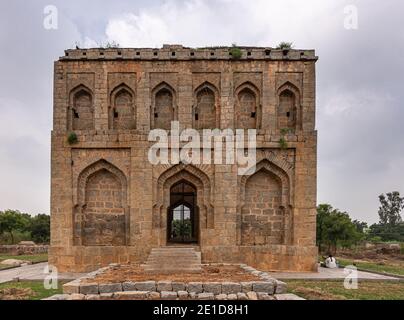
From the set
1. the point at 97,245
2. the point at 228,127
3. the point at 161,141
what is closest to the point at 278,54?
the point at 228,127

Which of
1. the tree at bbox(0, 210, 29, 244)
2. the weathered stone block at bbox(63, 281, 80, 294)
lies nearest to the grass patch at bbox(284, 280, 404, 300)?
the weathered stone block at bbox(63, 281, 80, 294)

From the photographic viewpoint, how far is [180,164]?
15852 mm

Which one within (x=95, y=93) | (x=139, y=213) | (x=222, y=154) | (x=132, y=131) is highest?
(x=95, y=93)

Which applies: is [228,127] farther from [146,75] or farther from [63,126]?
[63,126]

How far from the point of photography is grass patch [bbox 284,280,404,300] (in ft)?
32.9

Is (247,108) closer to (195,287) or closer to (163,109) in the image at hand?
(163,109)

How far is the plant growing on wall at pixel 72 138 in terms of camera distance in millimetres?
15719

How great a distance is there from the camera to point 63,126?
16078 mm

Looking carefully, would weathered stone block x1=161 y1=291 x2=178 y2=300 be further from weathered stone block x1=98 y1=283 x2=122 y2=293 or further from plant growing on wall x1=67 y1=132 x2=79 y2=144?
plant growing on wall x1=67 y1=132 x2=79 y2=144

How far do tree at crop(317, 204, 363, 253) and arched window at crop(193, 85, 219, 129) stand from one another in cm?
1291

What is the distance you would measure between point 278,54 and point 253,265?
9234mm

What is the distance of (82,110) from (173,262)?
838cm
